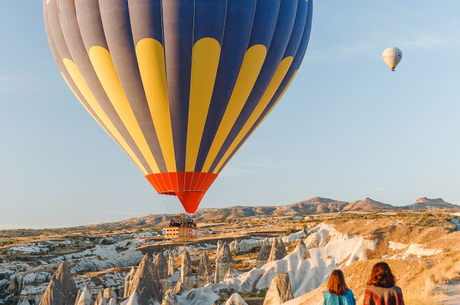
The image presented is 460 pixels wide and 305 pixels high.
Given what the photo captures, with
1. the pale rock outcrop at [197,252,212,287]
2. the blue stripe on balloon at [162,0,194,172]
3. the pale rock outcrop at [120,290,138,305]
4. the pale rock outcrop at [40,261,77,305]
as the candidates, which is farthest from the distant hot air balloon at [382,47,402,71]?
the pale rock outcrop at [40,261,77,305]

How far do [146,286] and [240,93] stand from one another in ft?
44.7

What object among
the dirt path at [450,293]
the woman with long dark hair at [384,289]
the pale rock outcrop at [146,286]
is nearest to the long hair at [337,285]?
the woman with long dark hair at [384,289]

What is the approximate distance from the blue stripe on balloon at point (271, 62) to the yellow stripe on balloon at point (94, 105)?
5758 millimetres

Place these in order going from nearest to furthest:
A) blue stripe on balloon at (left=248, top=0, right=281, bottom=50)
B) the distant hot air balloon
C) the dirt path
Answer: the dirt path, blue stripe on balloon at (left=248, top=0, right=281, bottom=50), the distant hot air balloon

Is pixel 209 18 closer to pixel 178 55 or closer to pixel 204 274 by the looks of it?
pixel 178 55

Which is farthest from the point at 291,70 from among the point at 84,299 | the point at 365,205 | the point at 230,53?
the point at 365,205

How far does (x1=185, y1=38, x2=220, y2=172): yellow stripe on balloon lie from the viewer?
26.7 m

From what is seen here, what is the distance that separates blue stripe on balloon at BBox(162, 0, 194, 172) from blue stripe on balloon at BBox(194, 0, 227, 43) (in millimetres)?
368

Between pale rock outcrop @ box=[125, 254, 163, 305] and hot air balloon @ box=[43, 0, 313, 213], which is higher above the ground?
hot air balloon @ box=[43, 0, 313, 213]

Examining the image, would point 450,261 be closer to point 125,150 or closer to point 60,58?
point 125,150

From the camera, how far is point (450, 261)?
1312 cm

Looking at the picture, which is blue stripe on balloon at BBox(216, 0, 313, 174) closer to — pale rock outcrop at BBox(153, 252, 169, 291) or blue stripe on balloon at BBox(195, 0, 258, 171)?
blue stripe on balloon at BBox(195, 0, 258, 171)

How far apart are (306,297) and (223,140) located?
56.9ft

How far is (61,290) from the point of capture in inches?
1169
